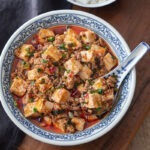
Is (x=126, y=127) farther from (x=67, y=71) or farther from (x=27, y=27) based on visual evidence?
(x=27, y=27)

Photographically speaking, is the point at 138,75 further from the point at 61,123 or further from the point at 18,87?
the point at 18,87

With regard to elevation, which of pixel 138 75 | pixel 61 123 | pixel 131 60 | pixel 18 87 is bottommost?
pixel 61 123

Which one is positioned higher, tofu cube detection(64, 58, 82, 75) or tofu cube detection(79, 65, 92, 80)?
tofu cube detection(64, 58, 82, 75)

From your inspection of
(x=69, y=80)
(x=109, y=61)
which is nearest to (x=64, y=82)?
(x=69, y=80)

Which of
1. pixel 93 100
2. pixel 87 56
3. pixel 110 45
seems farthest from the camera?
pixel 110 45

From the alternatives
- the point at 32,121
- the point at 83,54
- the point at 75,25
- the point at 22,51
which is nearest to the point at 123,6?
the point at 75,25

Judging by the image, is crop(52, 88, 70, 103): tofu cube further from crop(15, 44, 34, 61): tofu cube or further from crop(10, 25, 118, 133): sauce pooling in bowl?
crop(15, 44, 34, 61): tofu cube

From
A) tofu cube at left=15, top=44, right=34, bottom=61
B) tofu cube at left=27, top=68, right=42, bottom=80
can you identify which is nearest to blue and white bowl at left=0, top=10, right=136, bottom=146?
tofu cube at left=15, top=44, right=34, bottom=61
